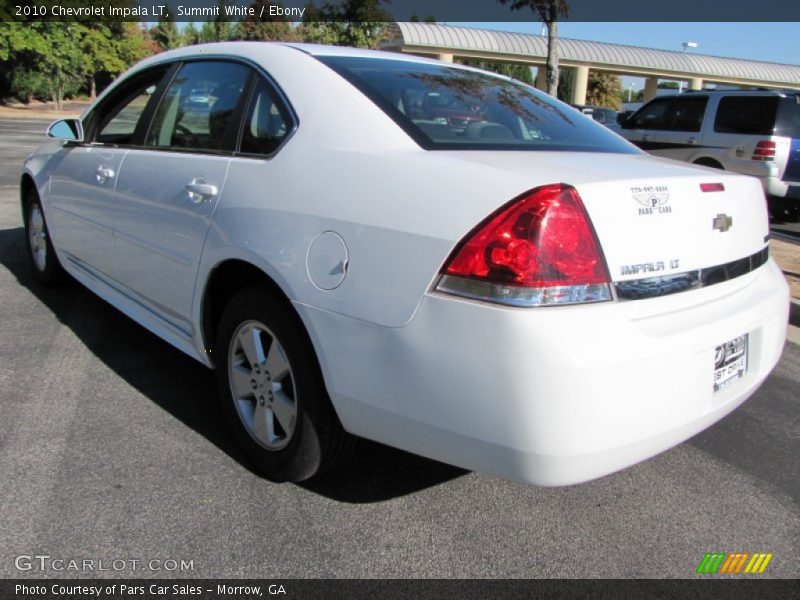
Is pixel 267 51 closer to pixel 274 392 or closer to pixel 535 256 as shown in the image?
Answer: pixel 274 392

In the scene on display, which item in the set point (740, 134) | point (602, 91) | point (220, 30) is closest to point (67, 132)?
point (740, 134)

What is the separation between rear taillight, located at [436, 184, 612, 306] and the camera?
197 cm

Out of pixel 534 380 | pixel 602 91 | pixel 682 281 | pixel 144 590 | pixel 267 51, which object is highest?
pixel 602 91

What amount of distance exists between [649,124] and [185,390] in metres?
9.83

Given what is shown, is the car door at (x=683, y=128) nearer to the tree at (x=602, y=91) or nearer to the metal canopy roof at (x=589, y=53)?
the metal canopy roof at (x=589, y=53)

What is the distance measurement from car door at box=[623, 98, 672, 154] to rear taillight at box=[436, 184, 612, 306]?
32.0 ft

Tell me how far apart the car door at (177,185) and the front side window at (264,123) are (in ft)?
0.30

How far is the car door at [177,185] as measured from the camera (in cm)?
297

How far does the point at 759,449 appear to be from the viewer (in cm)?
326

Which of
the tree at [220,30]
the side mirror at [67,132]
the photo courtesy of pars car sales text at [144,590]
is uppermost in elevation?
the tree at [220,30]

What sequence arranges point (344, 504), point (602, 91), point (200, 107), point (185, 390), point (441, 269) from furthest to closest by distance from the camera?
point (602, 91), point (185, 390), point (200, 107), point (344, 504), point (441, 269)

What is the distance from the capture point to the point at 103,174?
3814 millimetres

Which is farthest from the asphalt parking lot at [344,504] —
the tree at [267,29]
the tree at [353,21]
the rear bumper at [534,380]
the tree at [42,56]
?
the tree at [267,29]

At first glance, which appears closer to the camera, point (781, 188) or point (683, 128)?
point (781, 188)
